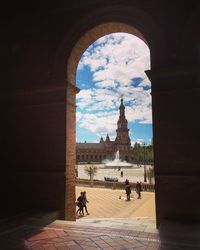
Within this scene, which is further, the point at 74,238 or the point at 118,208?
the point at 118,208

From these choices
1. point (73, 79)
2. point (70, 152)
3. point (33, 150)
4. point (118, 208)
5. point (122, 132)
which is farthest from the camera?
point (122, 132)

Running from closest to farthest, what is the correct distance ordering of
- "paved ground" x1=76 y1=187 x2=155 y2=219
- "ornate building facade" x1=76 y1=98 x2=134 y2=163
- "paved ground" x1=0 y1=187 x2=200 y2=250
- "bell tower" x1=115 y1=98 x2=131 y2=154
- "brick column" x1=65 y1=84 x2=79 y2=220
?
1. "paved ground" x1=0 y1=187 x2=200 y2=250
2. "brick column" x1=65 y1=84 x2=79 y2=220
3. "paved ground" x1=76 y1=187 x2=155 y2=219
4. "bell tower" x1=115 y1=98 x2=131 y2=154
5. "ornate building facade" x1=76 y1=98 x2=134 y2=163

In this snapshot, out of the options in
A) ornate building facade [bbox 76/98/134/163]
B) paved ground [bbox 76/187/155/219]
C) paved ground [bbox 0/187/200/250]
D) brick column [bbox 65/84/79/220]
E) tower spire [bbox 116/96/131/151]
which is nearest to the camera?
paved ground [bbox 0/187/200/250]

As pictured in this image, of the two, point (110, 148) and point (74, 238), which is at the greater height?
point (110, 148)

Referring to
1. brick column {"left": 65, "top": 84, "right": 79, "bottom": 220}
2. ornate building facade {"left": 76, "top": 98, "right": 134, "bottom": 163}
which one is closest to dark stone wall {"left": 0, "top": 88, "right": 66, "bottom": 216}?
brick column {"left": 65, "top": 84, "right": 79, "bottom": 220}

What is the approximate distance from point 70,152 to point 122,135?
320ft

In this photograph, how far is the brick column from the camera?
7789 millimetres

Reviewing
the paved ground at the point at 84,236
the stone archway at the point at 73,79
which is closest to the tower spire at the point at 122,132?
the stone archway at the point at 73,79

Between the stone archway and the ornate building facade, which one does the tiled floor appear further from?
the ornate building facade

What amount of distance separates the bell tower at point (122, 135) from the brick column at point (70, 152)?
93.7 meters

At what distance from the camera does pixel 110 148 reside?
12256 centimetres

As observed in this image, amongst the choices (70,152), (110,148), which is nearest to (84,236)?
(70,152)

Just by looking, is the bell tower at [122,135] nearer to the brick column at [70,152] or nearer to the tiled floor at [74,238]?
the brick column at [70,152]

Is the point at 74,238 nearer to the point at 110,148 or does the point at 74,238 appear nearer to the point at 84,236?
the point at 84,236
